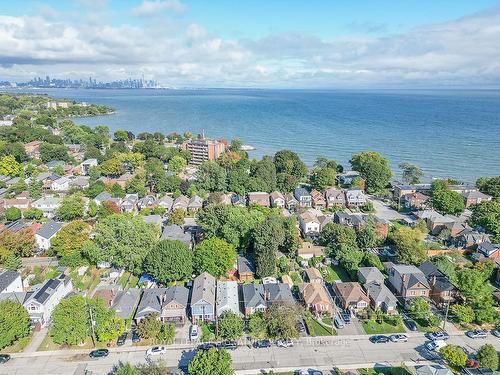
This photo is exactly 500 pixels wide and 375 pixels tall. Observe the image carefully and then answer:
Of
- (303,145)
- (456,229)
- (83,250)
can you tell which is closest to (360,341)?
(456,229)

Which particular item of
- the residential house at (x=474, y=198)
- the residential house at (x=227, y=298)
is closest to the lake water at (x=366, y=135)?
the residential house at (x=474, y=198)

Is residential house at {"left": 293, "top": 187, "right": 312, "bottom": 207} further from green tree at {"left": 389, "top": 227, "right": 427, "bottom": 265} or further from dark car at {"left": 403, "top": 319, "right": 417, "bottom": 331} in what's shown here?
dark car at {"left": 403, "top": 319, "right": 417, "bottom": 331}

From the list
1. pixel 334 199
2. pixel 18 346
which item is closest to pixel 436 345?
pixel 18 346

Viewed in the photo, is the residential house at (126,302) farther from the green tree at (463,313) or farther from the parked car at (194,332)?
the green tree at (463,313)

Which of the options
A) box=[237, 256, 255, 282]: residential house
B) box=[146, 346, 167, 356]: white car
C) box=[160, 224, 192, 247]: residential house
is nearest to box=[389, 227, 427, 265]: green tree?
box=[237, 256, 255, 282]: residential house

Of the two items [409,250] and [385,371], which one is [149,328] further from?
[409,250]

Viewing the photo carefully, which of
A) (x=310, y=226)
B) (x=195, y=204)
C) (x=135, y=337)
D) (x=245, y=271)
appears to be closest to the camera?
(x=135, y=337)
